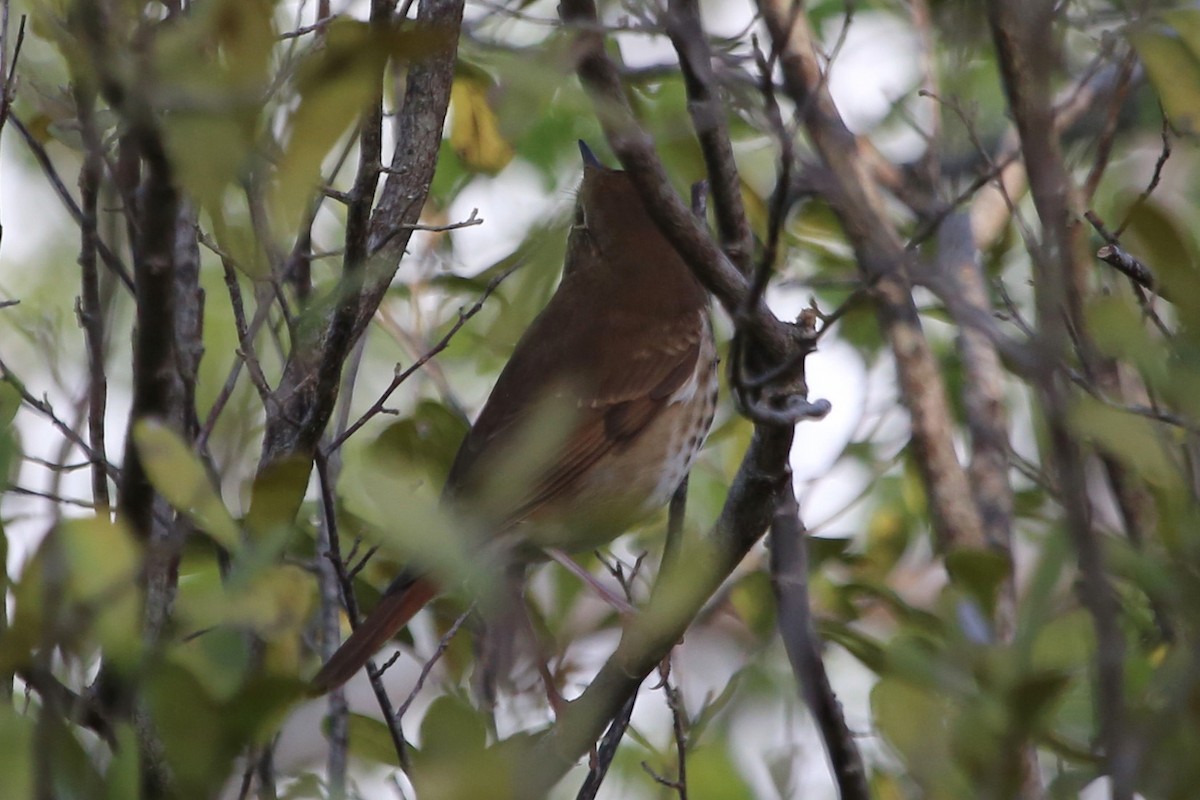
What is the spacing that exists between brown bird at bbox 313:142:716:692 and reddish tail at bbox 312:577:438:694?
0.94 feet

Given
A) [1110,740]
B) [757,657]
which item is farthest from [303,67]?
[757,657]

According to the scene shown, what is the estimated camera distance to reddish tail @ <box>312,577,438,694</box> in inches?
107

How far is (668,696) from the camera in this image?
292cm

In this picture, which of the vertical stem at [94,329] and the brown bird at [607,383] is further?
the brown bird at [607,383]

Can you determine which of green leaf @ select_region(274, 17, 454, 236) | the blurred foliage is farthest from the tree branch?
green leaf @ select_region(274, 17, 454, 236)

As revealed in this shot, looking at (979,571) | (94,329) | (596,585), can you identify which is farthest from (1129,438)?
(596,585)

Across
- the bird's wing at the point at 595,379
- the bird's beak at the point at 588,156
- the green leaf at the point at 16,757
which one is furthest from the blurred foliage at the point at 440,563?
the bird's beak at the point at 588,156

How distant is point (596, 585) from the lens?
11.0 ft

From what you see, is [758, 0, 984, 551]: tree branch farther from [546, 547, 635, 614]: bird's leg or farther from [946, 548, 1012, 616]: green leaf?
[946, 548, 1012, 616]: green leaf

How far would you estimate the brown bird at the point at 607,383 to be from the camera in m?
3.67

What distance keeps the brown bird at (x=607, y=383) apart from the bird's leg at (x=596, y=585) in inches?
4.4

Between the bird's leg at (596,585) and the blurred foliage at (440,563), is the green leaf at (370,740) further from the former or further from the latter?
the bird's leg at (596,585)

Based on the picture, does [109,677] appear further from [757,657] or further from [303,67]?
[757,657]

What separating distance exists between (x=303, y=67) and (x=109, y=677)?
1.09 metres
